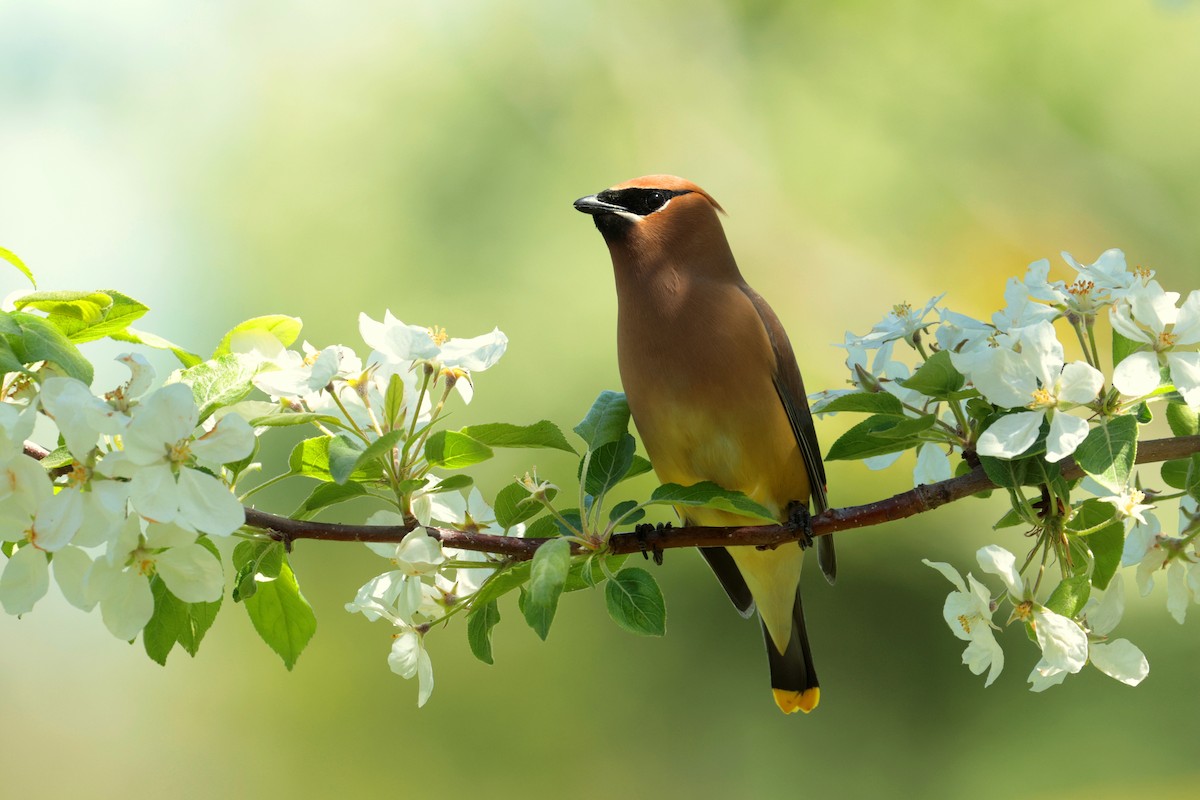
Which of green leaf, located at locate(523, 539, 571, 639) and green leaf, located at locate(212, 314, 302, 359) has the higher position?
green leaf, located at locate(212, 314, 302, 359)

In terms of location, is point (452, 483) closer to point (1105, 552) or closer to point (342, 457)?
point (342, 457)

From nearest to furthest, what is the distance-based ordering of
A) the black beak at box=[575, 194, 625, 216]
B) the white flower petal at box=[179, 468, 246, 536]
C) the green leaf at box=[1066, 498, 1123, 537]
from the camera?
1. the white flower petal at box=[179, 468, 246, 536]
2. the green leaf at box=[1066, 498, 1123, 537]
3. the black beak at box=[575, 194, 625, 216]

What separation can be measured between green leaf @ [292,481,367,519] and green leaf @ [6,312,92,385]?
30cm

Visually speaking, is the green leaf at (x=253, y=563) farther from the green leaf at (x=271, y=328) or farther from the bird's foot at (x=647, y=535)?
the bird's foot at (x=647, y=535)

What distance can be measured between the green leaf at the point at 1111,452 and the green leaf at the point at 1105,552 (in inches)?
6.0

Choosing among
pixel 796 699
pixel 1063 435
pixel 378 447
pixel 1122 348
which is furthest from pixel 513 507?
pixel 796 699

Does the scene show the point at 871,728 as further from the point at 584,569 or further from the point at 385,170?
the point at 584,569

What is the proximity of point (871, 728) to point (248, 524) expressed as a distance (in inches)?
304

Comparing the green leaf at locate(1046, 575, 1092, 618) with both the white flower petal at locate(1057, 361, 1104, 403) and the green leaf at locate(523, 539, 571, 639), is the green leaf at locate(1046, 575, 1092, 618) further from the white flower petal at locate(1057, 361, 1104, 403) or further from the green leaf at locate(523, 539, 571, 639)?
the green leaf at locate(523, 539, 571, 639)

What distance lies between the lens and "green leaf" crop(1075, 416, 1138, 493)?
1311 mm

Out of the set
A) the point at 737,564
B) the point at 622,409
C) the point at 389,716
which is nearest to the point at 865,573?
the point at 389,716

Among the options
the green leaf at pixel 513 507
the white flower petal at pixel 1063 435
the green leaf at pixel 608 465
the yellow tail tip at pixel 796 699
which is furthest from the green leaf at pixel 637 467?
the yellow tail tip at pixel 796 699

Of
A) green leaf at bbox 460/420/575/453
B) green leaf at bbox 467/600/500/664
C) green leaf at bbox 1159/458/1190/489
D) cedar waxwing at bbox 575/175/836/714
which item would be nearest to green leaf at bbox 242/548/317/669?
green leaf at bbox 467/600/500/664

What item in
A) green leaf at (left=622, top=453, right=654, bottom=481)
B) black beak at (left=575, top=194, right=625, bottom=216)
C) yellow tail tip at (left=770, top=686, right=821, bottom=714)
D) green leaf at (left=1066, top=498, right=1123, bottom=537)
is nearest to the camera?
green leaf at (left=1066, top=498, right=1123, bottom=537)
